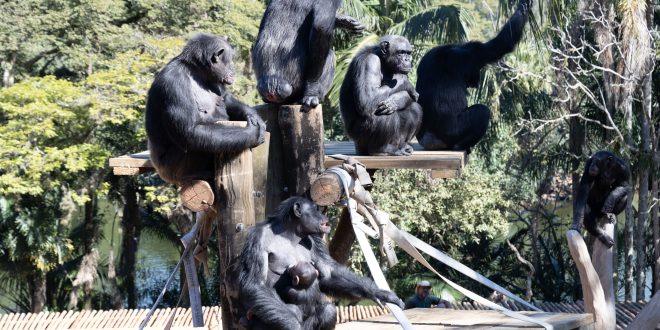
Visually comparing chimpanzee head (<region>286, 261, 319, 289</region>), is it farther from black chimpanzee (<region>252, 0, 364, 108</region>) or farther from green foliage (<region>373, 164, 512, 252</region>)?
green foliage (<region>373, 164, 512, 252</region>)

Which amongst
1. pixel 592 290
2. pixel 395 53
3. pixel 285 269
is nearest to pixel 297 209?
pixel 285 269

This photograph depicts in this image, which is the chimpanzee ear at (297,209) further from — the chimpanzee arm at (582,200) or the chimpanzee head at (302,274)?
the chimpanzee arm at (582,200)

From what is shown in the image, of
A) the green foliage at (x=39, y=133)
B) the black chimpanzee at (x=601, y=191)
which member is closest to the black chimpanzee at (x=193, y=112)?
the black chimpanzee at (x=601, y=191)

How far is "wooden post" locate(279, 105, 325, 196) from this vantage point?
6.71 metres

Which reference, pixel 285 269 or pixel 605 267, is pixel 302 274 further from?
pixel 605 267

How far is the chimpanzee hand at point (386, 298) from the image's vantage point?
19.5 feet

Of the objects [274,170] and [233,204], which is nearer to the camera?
[233,204]

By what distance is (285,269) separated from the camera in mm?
6195

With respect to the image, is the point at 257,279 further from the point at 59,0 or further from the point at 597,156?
the point at 59,0

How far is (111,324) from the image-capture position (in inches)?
447

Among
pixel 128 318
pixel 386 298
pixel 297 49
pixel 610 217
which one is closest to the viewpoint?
pixel 386 298

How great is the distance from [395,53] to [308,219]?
2355 mm

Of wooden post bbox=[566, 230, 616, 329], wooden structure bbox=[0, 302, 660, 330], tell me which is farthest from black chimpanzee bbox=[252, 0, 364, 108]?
wooden structure bbox=[0, 302, 660, 330]

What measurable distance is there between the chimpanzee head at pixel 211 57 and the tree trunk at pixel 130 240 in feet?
54.3
